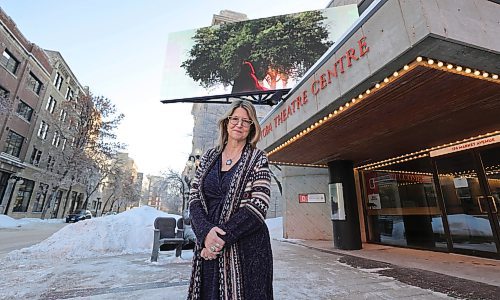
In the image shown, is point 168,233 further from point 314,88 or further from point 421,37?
point 421,37

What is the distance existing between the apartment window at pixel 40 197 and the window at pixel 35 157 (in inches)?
92.6

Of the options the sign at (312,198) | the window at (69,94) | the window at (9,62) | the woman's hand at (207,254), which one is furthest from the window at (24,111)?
the woman's hand at (207,254)

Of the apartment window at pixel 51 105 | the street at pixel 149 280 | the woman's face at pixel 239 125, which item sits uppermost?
the apartment window at pixel 51 105

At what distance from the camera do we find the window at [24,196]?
2152 centimetres

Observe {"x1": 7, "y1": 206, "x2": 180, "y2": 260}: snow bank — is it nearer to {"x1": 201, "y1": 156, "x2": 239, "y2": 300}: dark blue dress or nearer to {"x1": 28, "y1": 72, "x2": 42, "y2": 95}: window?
{"x1": 201, "y1": 156, "x2": 239, "y2": 300}: dark blue dress

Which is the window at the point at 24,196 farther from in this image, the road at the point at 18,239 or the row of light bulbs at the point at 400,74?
the row of light bulbs at the point at 400,74

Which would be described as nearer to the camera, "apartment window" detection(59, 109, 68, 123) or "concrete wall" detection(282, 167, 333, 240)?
"concrete wall" detection(282, 167, 333, 240)

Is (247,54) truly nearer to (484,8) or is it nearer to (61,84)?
(484,8)

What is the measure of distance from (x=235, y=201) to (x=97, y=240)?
24.1 ft

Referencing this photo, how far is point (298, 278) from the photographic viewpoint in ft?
13.7

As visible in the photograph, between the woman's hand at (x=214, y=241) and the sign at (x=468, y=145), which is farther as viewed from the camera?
the sign at (x=468, y=145)

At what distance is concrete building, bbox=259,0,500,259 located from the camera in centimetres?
301

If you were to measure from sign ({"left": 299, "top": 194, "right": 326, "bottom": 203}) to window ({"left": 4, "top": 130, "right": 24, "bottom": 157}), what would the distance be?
80.8 feet

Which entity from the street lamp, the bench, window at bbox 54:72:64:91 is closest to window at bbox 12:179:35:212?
the street lamp
